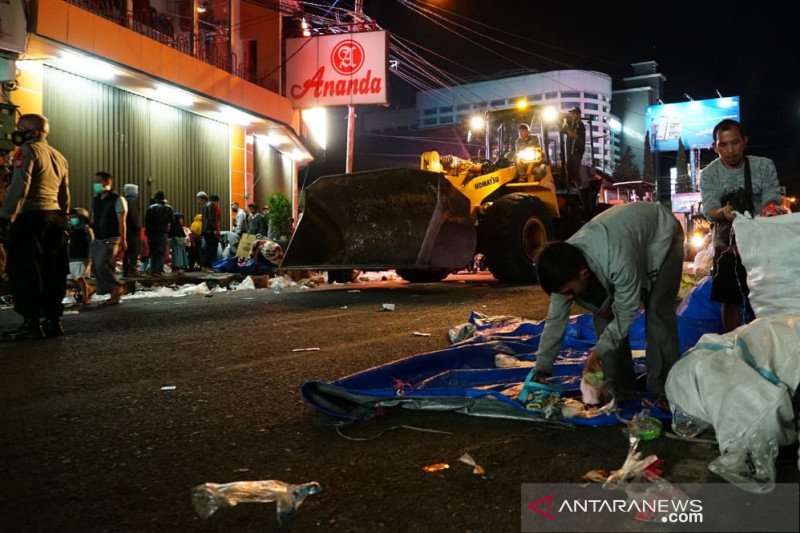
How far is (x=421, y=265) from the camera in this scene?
Result: 859 centimetres

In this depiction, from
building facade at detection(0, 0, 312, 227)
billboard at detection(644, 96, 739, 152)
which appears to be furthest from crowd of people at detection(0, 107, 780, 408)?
billboard at detection(644, 96, 739, 152)

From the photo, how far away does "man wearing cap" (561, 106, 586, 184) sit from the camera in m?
11.5

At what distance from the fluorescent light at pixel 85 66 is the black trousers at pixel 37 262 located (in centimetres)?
815

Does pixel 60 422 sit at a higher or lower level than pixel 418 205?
lower

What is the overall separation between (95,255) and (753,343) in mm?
8583

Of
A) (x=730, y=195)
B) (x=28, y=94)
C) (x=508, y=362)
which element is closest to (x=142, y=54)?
(x=28, y=94)

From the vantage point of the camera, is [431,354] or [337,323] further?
[337,323]

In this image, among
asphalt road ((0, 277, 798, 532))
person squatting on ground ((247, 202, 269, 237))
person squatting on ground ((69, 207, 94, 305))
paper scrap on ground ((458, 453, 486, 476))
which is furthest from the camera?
person squatting on ground ((247, 202, 269, 237))

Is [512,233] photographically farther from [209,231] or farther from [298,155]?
[298,155]

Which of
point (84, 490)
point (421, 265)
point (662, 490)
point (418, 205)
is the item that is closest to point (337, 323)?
point (421, 265)

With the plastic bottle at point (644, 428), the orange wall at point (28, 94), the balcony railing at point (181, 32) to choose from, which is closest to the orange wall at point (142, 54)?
the balcony railing at point (181, 32)

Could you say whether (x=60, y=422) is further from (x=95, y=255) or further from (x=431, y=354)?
(x=95, y=255)

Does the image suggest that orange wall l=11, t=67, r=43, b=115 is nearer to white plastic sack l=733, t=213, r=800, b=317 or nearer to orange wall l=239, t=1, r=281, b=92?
orange wall l=239, t=1, r=281, b=92

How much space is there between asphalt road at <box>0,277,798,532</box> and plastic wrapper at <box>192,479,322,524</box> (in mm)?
37
